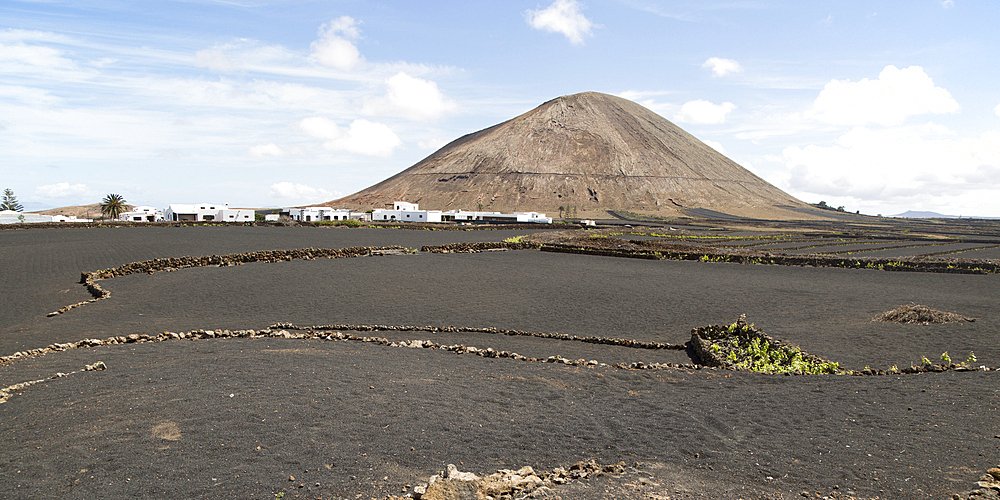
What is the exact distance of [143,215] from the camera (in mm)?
95625

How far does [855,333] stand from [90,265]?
3872cm

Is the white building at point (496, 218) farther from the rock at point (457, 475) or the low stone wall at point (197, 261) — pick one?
the rock at point (457, 475)

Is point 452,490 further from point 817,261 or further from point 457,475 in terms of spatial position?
point 817,261

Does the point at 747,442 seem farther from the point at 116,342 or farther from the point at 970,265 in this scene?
the point at 970,265

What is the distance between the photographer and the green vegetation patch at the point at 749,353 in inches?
526

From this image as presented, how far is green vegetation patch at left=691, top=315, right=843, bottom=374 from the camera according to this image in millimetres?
13370

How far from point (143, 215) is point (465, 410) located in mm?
106370

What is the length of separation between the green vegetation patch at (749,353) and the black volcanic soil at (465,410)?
1057 millimetres

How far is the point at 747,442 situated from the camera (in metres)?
8.44

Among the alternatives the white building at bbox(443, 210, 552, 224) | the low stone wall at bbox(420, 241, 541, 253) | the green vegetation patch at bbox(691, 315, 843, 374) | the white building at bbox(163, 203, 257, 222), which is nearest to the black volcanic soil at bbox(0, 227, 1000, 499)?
the green vegetation patch at bbox(691, 315, 843, 374)

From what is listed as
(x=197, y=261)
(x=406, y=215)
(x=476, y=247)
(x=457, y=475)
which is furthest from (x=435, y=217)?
(x=457, y=475)

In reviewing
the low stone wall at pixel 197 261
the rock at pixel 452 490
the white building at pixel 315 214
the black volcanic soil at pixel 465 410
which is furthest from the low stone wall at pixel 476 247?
the white building at pixel 315 214

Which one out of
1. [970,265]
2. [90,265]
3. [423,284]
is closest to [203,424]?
[423,284]

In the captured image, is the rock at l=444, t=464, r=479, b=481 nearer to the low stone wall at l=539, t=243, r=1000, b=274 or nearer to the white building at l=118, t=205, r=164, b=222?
the low stone wall at l=539, t=243, r=1000, b=274
